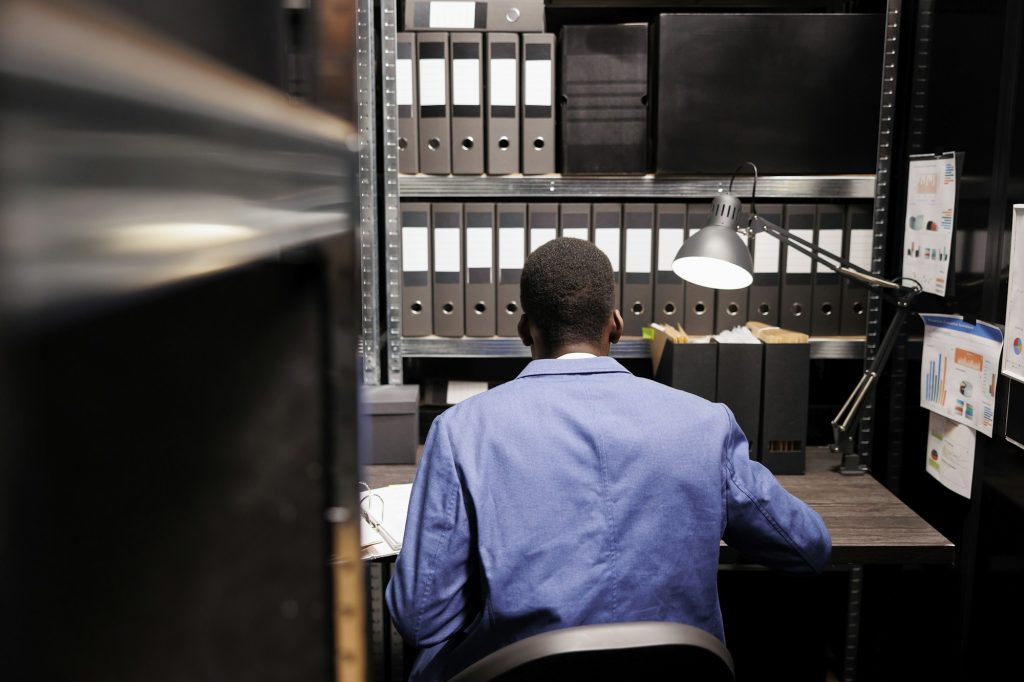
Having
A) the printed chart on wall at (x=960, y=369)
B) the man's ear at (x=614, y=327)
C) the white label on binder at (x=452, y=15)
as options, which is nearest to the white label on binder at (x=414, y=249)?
the white label on binder at (x=452, y=15)

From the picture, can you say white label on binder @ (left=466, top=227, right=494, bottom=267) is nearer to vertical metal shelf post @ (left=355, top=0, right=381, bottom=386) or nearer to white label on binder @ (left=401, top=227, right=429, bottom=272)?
white label on binder @ (left=401, top=227, right=429, bottom=272)

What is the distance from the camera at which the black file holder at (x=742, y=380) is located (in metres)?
1.86

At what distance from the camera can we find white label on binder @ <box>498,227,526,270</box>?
6.51ft

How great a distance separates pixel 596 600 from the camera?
41.9 inches

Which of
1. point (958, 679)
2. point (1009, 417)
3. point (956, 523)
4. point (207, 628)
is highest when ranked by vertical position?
point (207, 628)

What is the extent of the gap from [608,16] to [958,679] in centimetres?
188

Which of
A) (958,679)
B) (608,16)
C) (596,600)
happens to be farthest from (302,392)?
(608,16)

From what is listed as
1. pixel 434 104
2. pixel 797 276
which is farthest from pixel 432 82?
pixel 797 276

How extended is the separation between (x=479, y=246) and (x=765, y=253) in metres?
0.70

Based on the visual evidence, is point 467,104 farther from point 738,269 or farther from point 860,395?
point 860,395

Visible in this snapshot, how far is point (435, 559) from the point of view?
1.10 meters

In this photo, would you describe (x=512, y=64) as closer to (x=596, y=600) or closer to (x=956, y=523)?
(x=596, y=600)

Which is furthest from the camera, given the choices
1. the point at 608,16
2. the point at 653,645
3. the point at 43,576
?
the point at 608,16

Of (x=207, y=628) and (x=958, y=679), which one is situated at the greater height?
(x=207, y=628)
